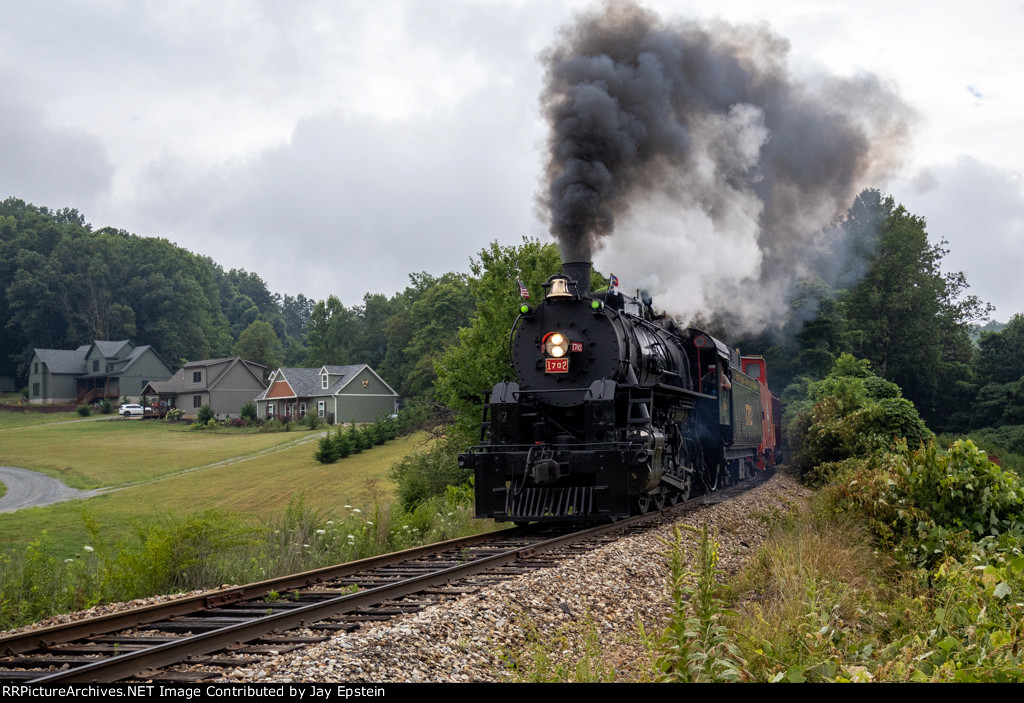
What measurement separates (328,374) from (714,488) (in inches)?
2039

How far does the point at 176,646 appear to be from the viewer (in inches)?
205

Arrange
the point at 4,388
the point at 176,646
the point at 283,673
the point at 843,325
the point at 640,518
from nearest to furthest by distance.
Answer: the point at 283,673 → the point at 176,646 → the point at 640,518 → the point at 843,325 → the point at 4,388

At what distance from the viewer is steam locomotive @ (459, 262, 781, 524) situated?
37.3 ft

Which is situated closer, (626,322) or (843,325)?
(626,322)

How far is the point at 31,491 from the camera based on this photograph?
30828mm

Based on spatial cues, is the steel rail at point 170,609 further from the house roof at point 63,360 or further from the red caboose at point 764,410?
the house roof at point 63,360

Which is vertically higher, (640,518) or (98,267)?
(98,267)

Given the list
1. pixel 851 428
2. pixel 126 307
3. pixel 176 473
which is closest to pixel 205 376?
pixel 126 307

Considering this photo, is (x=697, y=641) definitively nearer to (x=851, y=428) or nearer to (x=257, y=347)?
(x=851, y=428)

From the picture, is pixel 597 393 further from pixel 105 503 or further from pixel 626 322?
pixel 105 503

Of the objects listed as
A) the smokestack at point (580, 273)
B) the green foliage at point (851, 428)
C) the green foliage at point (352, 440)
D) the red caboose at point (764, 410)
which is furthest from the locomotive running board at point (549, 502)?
the green foliage at point (352, 440)

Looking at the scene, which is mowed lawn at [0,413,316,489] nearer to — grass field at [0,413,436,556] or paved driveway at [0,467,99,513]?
grass field at [0,413,436,556]

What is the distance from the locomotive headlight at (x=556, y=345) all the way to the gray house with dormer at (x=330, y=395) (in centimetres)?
5137
